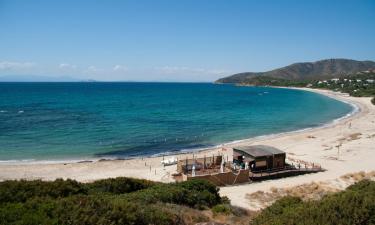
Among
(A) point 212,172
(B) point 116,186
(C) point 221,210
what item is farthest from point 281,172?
(B) point 116,186

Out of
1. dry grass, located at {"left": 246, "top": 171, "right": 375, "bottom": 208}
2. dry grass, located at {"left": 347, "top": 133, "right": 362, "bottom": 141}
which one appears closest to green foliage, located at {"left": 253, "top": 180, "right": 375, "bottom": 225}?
dry grass, located at {"left": 246, "top": 171, "right": 375, "bottom": 208}

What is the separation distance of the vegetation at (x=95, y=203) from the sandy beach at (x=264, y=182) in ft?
17.6

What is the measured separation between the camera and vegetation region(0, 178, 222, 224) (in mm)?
7019

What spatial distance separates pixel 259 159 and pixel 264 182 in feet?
6.72

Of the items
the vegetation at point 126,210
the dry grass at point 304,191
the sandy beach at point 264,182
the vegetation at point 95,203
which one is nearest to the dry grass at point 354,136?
the sandy beach at point 264,182

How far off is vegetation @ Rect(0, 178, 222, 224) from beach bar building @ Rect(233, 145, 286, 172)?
9.72 m

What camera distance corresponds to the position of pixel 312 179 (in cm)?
2298

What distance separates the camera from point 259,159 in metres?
24.2

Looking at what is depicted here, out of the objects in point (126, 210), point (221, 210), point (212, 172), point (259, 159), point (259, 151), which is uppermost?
point (126, 210)

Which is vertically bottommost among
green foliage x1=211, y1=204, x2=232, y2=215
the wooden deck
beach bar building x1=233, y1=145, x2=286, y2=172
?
the wooden deck

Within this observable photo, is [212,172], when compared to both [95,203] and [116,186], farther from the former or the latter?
[95,203]

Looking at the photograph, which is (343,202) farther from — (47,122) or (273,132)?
(47,122)

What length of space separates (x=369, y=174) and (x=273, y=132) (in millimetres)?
21018

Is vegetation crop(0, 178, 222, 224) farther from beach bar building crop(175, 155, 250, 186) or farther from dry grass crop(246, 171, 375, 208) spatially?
beach bar building crop(175, 155, 250, 186)
